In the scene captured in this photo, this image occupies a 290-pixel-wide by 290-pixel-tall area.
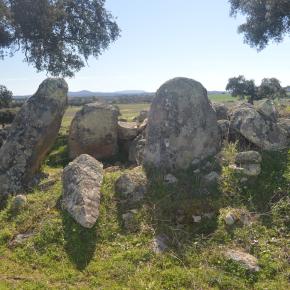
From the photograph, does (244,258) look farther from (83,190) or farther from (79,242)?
(83,190)

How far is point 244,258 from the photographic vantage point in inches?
332

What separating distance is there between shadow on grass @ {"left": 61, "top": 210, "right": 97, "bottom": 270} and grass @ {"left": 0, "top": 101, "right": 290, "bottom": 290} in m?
0.02

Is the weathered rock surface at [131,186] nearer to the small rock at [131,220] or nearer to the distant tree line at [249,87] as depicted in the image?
the small rock at [131,220]

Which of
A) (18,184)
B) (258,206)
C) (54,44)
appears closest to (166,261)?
(258,206)

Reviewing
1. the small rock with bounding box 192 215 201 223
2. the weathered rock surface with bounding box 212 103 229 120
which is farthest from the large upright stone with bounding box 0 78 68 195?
the small rock with bounding box 192 215 201 223

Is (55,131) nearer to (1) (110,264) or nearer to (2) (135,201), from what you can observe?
(2) (135,201)

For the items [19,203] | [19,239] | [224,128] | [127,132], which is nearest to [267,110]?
[224,128]

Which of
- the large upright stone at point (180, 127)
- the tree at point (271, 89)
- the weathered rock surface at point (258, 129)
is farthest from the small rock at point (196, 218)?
the tree at point (271, 89)

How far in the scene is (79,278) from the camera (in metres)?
8.24

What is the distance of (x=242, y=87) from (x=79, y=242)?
6947cm

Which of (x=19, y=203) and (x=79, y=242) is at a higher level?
(x=19, y=203)

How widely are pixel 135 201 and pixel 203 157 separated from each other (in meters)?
2.58

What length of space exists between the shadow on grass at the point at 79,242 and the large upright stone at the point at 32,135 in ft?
13.8

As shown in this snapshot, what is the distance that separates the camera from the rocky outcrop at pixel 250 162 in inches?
439
